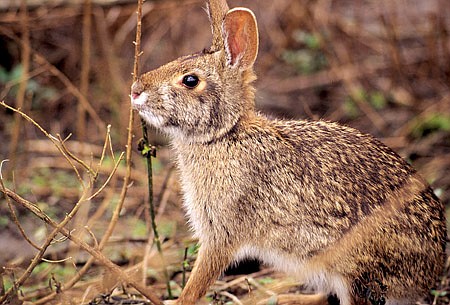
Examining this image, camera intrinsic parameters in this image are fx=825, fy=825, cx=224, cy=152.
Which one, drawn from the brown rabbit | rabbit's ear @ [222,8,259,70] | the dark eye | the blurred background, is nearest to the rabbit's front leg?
the brown rabbit

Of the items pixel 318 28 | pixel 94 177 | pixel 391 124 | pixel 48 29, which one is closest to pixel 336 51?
pixel 318 28

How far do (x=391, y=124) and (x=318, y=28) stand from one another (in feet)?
3.55

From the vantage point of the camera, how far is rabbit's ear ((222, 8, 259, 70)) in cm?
377

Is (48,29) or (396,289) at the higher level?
(48,29)

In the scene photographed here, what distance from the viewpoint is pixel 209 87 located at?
384 cm

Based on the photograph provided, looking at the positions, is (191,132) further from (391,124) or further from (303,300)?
(391,124)

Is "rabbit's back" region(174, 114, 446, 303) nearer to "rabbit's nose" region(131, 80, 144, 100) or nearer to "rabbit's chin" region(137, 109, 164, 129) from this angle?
"rabbit's chin" region(137, 109, 164, 129)

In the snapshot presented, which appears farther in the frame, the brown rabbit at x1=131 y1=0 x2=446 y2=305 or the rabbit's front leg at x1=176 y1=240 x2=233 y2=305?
the rabbit's front leg at x1=176 y1=240 x2=233 y2=305

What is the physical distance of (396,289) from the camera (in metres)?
3.74

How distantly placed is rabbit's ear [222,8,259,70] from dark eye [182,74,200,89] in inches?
8.0

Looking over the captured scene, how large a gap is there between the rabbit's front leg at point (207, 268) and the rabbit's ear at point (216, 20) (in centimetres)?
94

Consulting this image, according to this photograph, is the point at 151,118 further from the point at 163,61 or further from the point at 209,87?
the point at 163,61

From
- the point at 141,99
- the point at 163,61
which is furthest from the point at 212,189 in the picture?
the point at 163,61

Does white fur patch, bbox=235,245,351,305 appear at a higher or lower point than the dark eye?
lower
